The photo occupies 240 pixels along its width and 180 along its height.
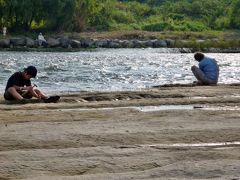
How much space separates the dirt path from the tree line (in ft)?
173

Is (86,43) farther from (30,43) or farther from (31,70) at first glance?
(31,70)

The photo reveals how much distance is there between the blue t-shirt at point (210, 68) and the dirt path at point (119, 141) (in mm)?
5731

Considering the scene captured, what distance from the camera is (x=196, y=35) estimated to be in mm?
78125

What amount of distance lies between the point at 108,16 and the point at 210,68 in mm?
70177

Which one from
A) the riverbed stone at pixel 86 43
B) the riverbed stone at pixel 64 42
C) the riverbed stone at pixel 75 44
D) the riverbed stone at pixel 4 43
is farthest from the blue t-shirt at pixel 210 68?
the riverbed stone at pixel 86 43

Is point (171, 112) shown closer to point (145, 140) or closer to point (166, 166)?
point (145, 140)

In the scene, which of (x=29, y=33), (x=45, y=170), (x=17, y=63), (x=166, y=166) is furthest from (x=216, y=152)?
(x=29, y=33)

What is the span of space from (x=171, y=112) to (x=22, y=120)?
9.82 feet

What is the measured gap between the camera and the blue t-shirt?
64.4ft

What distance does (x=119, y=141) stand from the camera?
8742mm

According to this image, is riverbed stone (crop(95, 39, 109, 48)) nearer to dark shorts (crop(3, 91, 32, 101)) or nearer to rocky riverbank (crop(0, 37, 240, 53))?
rocky riverbank (crop(0, 37, 240, 53))

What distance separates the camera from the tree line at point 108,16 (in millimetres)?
66438

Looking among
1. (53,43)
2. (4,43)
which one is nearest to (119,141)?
(4,43)

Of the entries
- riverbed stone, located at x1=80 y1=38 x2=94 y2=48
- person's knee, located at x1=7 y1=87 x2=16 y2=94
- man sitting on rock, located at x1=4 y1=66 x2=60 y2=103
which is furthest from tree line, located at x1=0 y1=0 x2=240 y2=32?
person's knee, located at x1=7 y1=87 x2=16 y2=94
